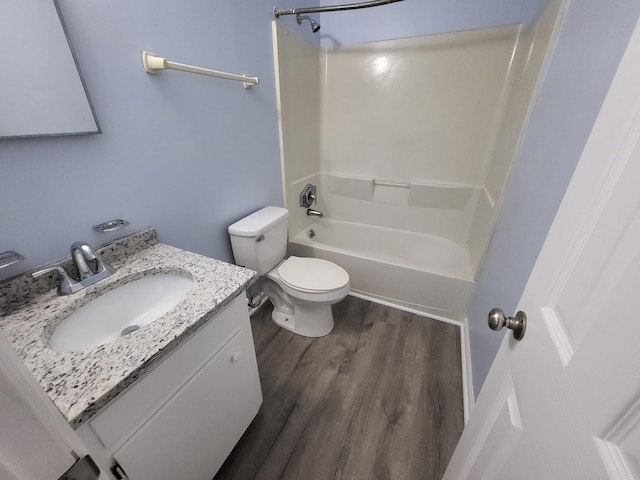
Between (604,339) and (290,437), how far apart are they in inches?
49.3

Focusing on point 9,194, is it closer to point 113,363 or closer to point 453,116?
point 113,363

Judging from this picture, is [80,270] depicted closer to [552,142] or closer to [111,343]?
[111,343]

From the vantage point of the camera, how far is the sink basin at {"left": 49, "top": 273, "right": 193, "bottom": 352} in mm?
756

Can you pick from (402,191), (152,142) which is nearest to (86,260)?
(152,142)

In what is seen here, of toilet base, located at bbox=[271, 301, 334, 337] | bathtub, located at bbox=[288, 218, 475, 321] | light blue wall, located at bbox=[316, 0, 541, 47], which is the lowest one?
toilet base, located at bbox=[271, 301, 334, 337]

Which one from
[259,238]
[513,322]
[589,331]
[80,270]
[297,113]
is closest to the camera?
[589,331]

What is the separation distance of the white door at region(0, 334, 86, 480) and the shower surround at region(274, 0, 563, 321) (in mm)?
1748

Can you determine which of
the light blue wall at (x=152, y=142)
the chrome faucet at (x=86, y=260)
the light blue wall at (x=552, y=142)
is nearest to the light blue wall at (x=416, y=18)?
the light blue wall at (x=152, y=142)

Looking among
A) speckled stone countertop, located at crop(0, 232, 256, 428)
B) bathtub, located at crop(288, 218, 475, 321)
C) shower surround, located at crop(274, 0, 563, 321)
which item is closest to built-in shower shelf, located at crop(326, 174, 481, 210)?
shower surround, located at crop(274, 0, 563, 321)

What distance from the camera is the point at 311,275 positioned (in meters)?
1.61

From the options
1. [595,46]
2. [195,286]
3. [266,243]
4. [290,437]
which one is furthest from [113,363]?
[595,46]

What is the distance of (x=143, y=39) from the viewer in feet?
3.09

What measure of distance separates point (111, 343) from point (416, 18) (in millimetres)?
2458

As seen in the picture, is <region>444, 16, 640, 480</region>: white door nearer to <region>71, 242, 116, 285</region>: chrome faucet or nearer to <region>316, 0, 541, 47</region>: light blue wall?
<region>71, 242, 116, 285</region>: chrome faucet
